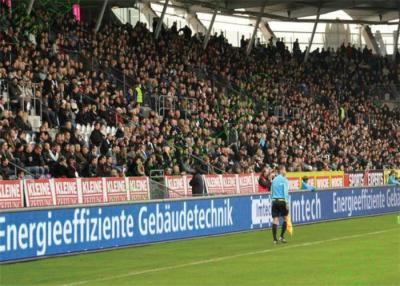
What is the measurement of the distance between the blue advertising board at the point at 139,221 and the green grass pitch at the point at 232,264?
14.5 inches

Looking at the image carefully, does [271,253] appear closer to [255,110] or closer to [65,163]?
[65,163]

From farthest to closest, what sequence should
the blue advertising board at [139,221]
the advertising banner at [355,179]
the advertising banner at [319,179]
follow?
1. the advertising banner at [355,179]
2. the advertising banner at [319,179]
3. the blue advertising board at [139,221]

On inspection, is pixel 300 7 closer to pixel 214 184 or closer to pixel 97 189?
pixel 214 184

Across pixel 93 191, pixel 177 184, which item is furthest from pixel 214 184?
pixel 93 191

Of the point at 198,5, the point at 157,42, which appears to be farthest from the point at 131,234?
the point at 198,5

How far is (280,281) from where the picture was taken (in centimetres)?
1642

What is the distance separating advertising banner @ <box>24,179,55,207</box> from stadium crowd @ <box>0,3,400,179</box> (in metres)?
1.25

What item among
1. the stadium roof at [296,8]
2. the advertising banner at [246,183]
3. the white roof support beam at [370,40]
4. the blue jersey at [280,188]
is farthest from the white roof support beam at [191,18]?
the blue jersey at [280,188]

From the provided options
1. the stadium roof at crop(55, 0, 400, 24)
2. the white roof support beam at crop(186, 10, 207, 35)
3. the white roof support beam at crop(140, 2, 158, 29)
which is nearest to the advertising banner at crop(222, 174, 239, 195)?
the stadium roof at crop(55, 0, 400, 24)

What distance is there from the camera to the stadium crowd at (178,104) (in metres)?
29.6

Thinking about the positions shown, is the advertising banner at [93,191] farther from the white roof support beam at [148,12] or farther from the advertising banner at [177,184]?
the white roof support beam at [148,12]

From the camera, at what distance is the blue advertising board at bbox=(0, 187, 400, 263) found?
20078 millimetres

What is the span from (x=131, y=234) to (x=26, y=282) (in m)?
7.28

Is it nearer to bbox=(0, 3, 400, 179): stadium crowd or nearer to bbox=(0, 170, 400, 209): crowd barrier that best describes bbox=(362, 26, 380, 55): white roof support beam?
bbox=(0, 3, 400, 179): stadium crowd
